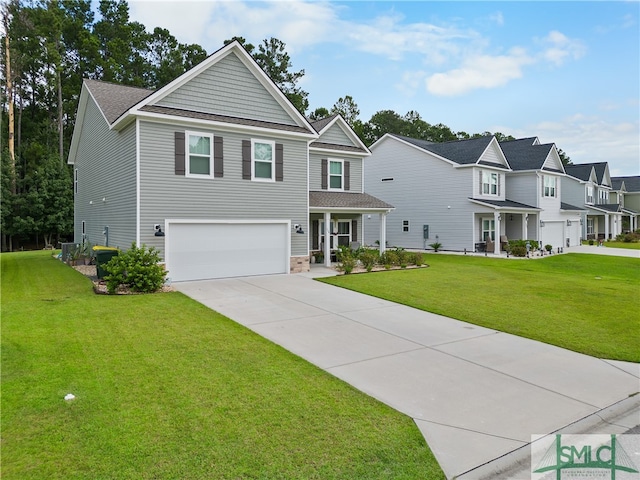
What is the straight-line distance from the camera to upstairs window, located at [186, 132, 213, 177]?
13.4 metres

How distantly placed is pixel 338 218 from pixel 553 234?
69.3ft

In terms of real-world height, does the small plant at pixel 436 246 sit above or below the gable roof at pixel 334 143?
below

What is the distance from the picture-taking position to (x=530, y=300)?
1129 cm

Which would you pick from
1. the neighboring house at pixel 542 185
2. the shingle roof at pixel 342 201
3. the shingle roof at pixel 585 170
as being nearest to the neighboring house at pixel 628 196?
the shingle roof at pixel 585 170

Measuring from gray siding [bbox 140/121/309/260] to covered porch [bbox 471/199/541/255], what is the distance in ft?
47.0

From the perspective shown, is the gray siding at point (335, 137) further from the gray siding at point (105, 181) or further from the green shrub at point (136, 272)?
the green shrub at point (136, 272)

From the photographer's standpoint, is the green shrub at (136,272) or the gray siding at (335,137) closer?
the green shrub at (136,272)

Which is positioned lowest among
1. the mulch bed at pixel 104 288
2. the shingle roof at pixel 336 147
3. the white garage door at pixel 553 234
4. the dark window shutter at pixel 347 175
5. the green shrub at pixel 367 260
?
the mulch bed at pixel 104 288

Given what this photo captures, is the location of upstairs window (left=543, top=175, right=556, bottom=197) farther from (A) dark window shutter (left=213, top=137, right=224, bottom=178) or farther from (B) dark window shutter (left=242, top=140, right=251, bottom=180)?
(A) dark window shutter (left=213, top=137, right=224, bottom=178)

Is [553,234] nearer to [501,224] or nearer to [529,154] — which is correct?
[501,224]

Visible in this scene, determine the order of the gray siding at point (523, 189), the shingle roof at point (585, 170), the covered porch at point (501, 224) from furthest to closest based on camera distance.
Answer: the shingle roof at point (585, 170) → the gray siding at point (523, 189) → the covered porch at point (501, 224)

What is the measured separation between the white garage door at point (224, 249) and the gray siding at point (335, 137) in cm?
624

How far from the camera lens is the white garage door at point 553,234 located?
31019 mm

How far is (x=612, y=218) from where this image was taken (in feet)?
144
